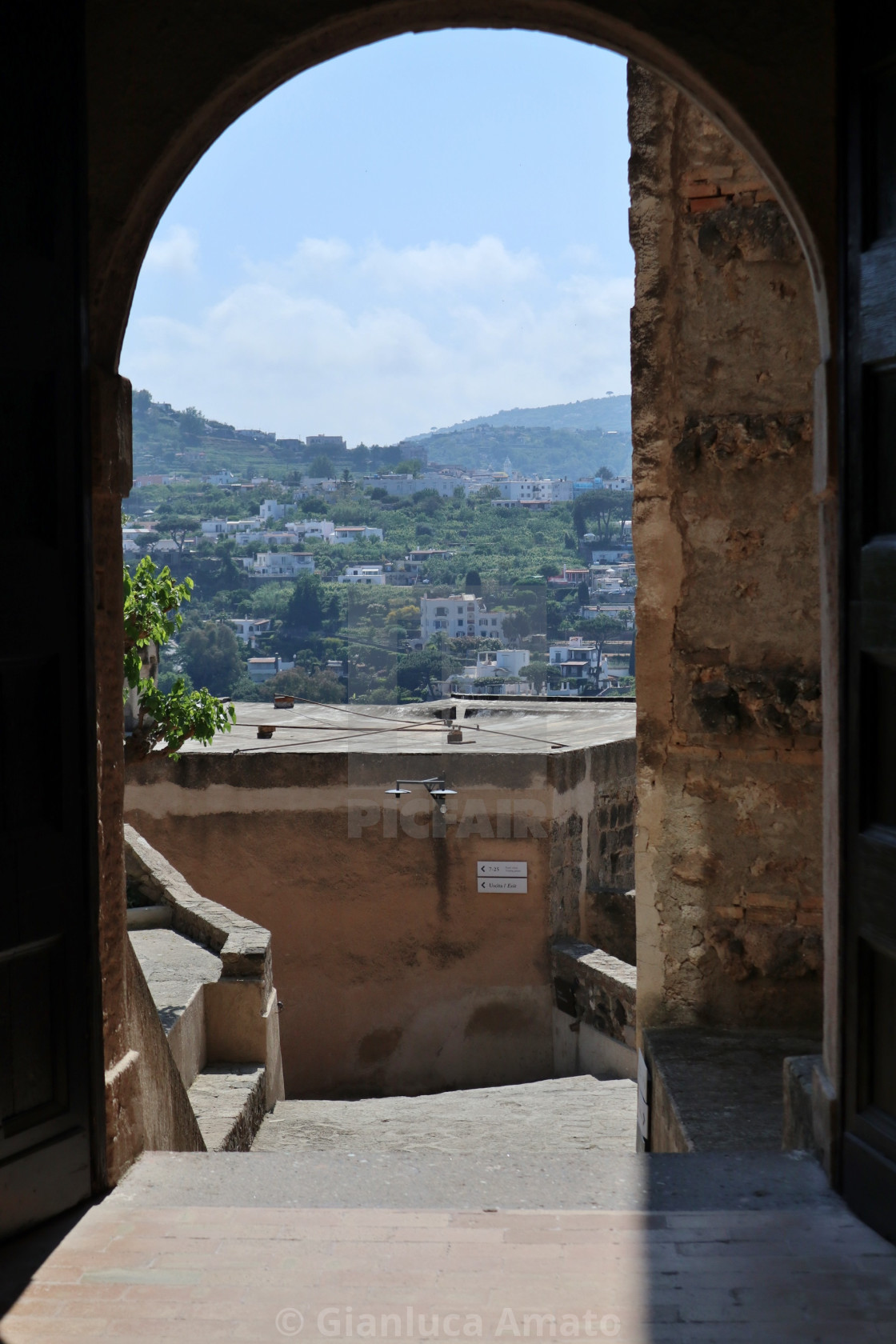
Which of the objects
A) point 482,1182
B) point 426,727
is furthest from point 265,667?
point 482,1182

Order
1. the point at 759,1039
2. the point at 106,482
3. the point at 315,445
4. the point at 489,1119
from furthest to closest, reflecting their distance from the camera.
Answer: the point at 315,445, the point at 489,1119, the point at 759,1039, the point at 106,482

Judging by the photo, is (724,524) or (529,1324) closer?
(529,1324)

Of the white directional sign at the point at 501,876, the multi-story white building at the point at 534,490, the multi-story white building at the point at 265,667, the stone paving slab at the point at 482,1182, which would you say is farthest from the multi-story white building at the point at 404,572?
the stone paving slab at the point at 482,1182

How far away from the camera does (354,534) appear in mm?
39406

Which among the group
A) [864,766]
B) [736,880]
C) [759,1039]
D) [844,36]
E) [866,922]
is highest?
[844,36]

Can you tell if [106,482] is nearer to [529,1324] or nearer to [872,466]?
[872,466]

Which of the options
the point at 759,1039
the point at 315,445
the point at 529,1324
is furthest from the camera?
the point at 315,445

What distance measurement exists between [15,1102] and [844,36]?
3.30 m

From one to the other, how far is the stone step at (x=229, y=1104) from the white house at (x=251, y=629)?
25.5 metres

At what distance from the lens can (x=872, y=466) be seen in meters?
2.99

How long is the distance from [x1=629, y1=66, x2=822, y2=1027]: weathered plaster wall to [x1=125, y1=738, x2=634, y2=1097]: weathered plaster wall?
701 cm

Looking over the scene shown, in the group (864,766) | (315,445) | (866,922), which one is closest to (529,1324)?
(866,922)

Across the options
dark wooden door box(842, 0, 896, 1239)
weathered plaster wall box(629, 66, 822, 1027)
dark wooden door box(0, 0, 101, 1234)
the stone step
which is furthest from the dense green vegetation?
dark wooden door box(842, 0, 896, 1239)

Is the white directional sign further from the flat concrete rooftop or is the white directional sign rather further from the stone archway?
the stone archway
